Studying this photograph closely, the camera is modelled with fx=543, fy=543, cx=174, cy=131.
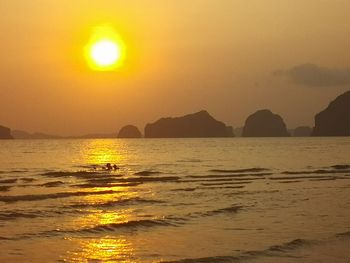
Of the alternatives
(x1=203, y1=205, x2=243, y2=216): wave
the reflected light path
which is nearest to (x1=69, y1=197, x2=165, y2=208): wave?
the reflected light path

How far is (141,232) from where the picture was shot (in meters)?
19.5

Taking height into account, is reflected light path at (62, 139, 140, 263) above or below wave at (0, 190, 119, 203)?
below

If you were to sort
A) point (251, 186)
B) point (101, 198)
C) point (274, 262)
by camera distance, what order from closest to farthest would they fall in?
point (274, 262) < point (101, 198) < point (251, 186)

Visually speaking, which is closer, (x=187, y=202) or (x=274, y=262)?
(x=274, y=262)

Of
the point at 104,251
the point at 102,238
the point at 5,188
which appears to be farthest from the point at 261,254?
the point at 5,188

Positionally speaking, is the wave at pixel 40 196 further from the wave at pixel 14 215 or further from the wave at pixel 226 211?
the wave at pixel 226 211

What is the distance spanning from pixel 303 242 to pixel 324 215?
6258 mm

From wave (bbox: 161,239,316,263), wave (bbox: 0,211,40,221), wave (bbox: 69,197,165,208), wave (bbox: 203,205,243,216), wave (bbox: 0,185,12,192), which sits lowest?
wave (bbox: 161,239,316,263)

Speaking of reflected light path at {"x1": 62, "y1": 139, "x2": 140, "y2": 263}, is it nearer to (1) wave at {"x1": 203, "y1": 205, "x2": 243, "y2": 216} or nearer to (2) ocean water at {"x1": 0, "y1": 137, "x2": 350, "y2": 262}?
(2) ocean water at {"x1": 0, "y1": 137, "x2": 350, "y2": 262}

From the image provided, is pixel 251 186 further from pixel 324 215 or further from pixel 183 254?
pixel 183 254

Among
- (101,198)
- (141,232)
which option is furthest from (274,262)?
(101,198)

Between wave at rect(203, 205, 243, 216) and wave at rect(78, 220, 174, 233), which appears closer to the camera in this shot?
wave at rect(78, 220, 174, 233)

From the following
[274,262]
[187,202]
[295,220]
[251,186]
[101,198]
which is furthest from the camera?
[251,186]

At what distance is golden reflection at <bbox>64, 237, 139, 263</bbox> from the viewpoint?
15109mm
